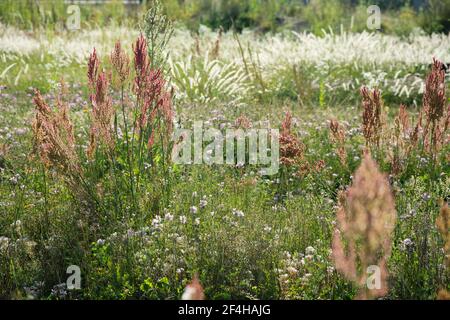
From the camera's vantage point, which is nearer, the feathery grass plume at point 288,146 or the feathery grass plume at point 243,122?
the feathery grass plume at point 288,146

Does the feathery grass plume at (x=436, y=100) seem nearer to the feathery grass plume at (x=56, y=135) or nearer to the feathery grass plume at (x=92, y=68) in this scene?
the feathery grass plume at (x=92, y=68)

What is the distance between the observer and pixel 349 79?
9062 mm

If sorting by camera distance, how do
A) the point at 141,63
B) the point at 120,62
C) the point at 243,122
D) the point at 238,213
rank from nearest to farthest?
1. the point at 141,63
2. the point at 120,62
3. the point at 238,213
4. the point at 243,122

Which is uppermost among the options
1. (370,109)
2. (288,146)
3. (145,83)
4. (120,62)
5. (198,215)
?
(120,62)

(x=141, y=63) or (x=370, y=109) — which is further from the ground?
(x=141, y=63)

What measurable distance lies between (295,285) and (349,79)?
652cm

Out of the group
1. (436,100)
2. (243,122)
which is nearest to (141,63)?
(243,122)

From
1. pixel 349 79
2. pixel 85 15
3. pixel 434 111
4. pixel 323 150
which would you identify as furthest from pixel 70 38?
pixel 434 111

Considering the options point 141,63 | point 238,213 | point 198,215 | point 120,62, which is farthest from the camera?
point 198,215

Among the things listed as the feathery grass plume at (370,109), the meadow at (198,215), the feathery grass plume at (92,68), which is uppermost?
the feathery grass plume at (92,68)

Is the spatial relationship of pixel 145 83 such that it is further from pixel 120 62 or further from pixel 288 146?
pixel 288 146

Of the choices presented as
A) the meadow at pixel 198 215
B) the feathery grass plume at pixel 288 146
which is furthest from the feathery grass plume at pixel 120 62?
the feathery grass plume at pixel 288 146

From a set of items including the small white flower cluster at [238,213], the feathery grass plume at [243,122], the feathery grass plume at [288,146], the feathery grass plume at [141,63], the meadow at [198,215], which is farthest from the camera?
the feathery grass plume at [243,122]
